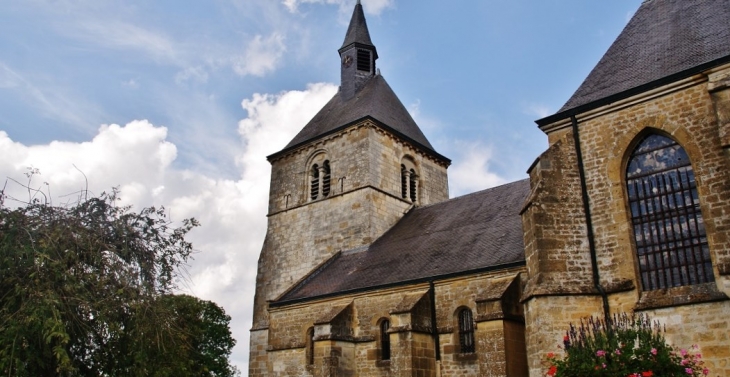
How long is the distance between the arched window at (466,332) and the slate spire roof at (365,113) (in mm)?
11219

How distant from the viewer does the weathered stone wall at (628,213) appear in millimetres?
10133

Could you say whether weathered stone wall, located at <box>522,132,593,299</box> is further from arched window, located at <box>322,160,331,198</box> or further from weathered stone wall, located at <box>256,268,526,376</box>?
arched window, located at <box>322,160,331,198</box>

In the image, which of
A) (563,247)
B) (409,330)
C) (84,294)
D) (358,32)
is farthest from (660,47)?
(358,32)

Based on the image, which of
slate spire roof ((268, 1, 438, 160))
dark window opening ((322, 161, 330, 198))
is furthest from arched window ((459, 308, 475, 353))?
slate spire roof ((268, 1, 438, 160))

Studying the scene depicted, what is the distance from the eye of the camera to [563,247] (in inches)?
462

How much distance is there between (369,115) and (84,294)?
16.0 m

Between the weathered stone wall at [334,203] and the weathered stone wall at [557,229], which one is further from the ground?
the weathered stone wall at [334,203]

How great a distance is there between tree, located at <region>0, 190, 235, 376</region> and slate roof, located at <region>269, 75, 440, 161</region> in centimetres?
1450

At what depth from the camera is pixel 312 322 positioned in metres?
19.4

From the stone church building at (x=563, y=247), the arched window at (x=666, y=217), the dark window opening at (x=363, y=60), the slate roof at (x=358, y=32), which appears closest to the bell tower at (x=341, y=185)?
the stone church building at (x=563, y=247)

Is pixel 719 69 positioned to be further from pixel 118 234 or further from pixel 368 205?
pixel 368 205

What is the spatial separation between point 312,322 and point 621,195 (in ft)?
35.8

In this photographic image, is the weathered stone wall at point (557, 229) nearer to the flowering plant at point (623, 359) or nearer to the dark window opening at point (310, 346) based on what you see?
the flowering plant at point (623, 359)

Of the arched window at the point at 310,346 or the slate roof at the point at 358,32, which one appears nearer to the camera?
the arched window at the point at 310,346
